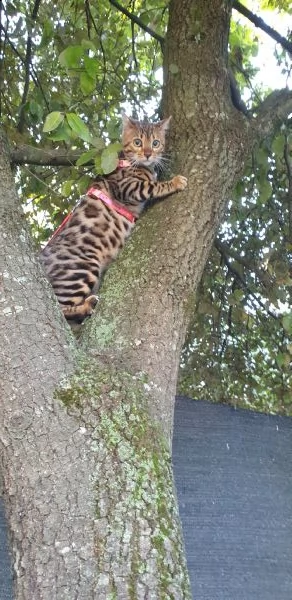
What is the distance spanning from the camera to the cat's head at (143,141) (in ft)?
12.5

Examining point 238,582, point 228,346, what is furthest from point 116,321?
point 228,346

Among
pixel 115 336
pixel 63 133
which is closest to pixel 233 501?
pixel 115 336

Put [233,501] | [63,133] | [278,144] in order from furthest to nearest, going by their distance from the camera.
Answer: [278,144], [233,501], [63,133]

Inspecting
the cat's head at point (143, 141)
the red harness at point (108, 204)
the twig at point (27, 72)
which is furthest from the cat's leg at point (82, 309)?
the twig at point (27, 72)

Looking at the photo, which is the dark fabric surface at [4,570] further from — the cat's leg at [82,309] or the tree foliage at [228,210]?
the tree foliage at [228,210]

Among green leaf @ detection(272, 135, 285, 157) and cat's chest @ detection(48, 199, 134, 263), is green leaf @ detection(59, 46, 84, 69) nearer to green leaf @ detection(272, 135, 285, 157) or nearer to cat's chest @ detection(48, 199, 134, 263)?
cat's chest @ detection(48, 199, 134, 263)

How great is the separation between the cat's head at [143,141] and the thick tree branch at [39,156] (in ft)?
2.12

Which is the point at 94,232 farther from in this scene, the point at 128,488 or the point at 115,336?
the point at 128,488

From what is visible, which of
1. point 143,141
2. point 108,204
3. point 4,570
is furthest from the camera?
point 143,141

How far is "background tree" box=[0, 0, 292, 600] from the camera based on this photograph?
5.30 feet

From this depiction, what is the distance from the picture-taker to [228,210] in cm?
425

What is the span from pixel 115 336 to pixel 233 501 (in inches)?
42.3

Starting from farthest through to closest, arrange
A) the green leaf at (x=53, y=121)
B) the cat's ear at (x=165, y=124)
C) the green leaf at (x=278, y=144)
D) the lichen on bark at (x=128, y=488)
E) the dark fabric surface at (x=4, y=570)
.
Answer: the green leaf at (x=278, y=144) → the cat's ear at (x=165, y=124) → the dark fabric surface at (x=4, y=570) → the green leaf at (x=53, y=121) → the lichen on bark at (x=128, y=488)

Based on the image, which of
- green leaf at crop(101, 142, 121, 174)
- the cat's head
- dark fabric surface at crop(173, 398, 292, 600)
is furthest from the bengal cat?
dark fabric surface at crop(173, 398, 292, 600)
